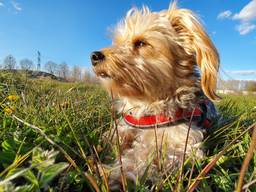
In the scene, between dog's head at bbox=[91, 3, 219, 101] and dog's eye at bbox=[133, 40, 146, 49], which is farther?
dog's eye at bbox=[133, 40, 146, 49]

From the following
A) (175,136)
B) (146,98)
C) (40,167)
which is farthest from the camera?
(146,98)

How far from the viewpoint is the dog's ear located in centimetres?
380

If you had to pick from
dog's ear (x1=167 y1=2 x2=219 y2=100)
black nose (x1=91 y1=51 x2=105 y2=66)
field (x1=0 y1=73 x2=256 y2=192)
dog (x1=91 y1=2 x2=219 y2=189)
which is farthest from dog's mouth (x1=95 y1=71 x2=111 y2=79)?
dog's ear (x1=167 y1=2 x2=219 y2=100)

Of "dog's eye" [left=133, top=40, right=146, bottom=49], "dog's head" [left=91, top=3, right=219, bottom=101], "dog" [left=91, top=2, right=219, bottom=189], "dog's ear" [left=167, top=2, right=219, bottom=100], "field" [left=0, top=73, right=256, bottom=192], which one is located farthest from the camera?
"dog's eye" [left=133, top=40, right=146, bottom=49]

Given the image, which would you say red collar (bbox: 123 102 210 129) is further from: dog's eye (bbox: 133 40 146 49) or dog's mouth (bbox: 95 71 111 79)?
dog's eye (bbox: 133 40 146 49)

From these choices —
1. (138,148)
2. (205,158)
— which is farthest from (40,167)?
(138,148)

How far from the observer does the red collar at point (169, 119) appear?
3.58 meters

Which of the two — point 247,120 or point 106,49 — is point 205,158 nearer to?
point 247,120

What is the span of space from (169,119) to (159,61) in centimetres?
83

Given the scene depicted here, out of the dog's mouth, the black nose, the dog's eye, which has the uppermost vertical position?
the dog's eye

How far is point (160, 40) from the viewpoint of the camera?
4.23 meters

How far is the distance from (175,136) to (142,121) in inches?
17.7

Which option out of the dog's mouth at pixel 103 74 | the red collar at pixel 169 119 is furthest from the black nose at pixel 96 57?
the red collar at pixel 169 119

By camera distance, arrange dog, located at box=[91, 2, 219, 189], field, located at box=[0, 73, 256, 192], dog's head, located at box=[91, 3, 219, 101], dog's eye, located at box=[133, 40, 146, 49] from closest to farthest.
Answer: field, located at box=[0, 73, 256, 192] < dog, located at box=[91, 2, 219, 189] < dog's head, located at box=[91, 3, 219, 101] < dog's eye, located at box=[133, 40, 146, 49]
